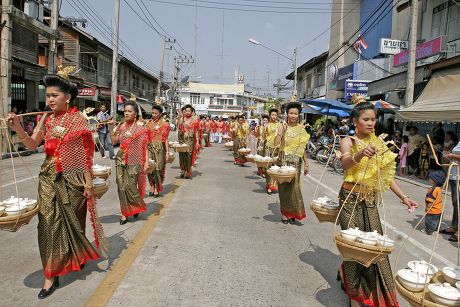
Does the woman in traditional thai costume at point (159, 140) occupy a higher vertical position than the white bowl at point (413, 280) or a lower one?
higher

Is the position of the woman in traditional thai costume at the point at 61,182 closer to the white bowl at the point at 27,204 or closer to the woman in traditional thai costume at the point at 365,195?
the white bowl at the point at 27,204

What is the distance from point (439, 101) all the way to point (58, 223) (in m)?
12.3

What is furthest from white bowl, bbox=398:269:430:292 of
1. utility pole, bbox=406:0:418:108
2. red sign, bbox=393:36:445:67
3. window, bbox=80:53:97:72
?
window, bbox=80:53:97:72

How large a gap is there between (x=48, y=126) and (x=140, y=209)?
277 centimetres

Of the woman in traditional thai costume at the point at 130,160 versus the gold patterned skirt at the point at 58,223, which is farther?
the woman in traditional thai costume at the point at 130,160

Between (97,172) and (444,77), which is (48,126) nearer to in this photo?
(97,172)

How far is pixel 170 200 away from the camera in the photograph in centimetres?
803

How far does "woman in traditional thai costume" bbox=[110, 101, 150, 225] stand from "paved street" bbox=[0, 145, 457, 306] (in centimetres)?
30

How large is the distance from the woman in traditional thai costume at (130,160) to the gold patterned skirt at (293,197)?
7.01 feet

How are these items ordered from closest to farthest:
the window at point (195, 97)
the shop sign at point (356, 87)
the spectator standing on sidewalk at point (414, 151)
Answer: the spectator standing on sidewalk at point (414, 151), the shop sign at point (356, 87), the window at point (195, 97)

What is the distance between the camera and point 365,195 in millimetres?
3666

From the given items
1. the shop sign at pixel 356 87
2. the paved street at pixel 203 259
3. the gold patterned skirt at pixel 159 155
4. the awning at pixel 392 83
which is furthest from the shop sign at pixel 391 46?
the gold patterned skirt at pixel 159 155

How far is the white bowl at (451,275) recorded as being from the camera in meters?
2.78

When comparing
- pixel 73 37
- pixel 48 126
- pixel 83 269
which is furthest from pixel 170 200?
pixel 73 37
